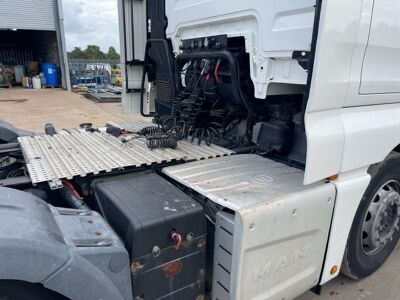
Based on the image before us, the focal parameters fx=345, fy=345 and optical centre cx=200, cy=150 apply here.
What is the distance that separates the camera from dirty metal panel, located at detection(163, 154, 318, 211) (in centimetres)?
186

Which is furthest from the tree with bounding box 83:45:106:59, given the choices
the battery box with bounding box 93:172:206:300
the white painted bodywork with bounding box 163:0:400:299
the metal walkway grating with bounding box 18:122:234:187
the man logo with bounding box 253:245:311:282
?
the man logo with bounding box 253:245:311:282

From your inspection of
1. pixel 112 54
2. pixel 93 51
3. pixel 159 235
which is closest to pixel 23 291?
pixel 159 235

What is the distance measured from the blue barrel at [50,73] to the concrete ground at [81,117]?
117 cm

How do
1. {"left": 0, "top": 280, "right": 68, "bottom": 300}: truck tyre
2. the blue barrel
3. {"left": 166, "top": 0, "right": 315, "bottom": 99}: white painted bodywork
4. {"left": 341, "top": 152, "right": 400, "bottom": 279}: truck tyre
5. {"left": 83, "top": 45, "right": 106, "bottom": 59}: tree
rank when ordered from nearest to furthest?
{"left": 0, "top": 280, "right": 68, "bottom": 300}: truck tyre, {"left": 166, "top": 0, "right": 315, "bottom": 99}: white painted bodywork, {"left": 341, "top": 152, "right": 400, "bottom": 279}: truck tyre, the blue barrel, {"left": 83, "top": 45, "right": 106, "bottom": 59}: tree

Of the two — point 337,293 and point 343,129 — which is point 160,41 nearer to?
point 343,129

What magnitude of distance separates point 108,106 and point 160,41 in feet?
32.9

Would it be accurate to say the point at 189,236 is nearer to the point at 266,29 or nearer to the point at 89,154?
the point at 89,154

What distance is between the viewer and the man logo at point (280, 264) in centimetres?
183

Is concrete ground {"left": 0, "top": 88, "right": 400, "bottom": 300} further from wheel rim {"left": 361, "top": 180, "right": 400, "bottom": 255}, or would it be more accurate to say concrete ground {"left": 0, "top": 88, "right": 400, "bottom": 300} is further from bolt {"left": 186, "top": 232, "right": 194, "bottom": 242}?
bolt {"left": 186, "top": 232, "right": 194, "bottom": 242}

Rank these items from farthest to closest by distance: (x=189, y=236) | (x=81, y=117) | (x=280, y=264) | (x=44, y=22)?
(x=44, y=22) < (x=81, y=117) < (x=280, y=264) < (x=189, y=236)

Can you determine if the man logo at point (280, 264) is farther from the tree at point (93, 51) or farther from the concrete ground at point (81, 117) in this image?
the tree at point (93, 51)

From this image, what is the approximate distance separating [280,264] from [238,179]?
21.1 inches

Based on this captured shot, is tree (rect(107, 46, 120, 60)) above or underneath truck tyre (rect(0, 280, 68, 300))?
above

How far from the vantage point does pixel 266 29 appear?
2.24m
